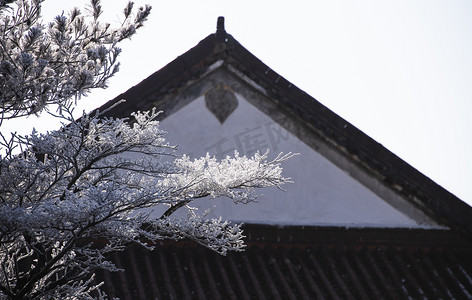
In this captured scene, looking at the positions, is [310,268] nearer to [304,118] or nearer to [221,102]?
[304,118]

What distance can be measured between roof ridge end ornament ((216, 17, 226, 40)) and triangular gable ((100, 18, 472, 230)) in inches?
0.5

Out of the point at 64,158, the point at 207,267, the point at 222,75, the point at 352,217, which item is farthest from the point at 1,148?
the point at 352,217

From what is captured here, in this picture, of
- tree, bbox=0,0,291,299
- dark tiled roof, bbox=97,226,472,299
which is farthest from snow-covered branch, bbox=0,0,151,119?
dark tiled roof, bbox=97,226,472,299

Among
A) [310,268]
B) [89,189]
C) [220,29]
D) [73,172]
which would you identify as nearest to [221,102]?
[220,29]

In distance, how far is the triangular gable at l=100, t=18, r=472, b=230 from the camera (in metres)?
9.06

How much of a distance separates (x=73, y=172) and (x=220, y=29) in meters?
3.96

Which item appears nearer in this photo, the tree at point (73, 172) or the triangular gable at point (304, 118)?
the tree at point (73, 172)

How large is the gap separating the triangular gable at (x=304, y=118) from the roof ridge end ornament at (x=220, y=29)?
0.01 metres

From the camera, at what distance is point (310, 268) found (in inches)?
347

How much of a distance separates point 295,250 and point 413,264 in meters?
1.45

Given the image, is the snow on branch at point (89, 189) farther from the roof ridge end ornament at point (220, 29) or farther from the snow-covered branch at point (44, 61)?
the roof ridge end ornament at point (220, 29)

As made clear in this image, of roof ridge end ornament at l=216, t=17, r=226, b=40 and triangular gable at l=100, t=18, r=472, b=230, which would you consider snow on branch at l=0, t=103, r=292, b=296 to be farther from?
roof ridge end ornament at l=216, t=17, r=226, b=40

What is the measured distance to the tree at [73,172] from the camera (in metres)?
5.31

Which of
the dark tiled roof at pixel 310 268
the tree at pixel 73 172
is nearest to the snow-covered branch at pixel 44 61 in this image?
the tree at pixel 73 172
